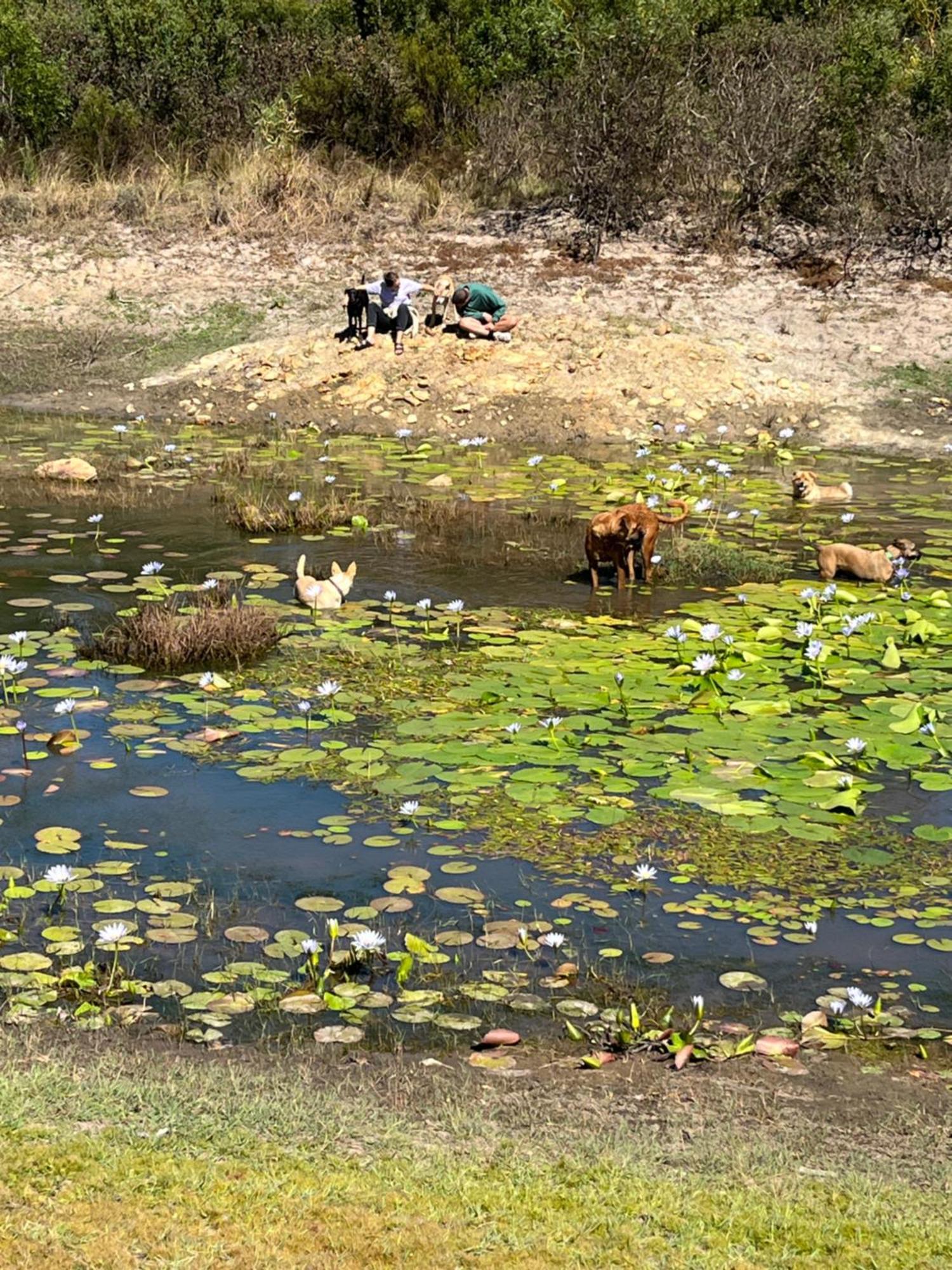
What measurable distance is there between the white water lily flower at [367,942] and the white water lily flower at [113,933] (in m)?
0.73

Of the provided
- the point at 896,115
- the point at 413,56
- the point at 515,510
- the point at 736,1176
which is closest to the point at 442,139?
the point at 413,56

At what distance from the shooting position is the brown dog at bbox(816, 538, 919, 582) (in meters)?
10.6

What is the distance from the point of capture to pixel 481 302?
18562mm

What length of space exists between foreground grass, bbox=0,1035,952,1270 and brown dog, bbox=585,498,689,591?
19.7 ft

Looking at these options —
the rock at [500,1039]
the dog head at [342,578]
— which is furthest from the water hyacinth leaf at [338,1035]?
the dog head at [342,578]

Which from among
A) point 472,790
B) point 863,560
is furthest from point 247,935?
point 863,560

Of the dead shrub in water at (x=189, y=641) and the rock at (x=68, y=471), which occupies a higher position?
the dead shrub in water at (x=189, y=641)

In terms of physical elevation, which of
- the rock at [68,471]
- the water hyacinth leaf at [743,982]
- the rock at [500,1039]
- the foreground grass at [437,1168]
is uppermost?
the foreground grass at [437,1168]

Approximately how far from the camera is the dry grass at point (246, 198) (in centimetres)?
2219

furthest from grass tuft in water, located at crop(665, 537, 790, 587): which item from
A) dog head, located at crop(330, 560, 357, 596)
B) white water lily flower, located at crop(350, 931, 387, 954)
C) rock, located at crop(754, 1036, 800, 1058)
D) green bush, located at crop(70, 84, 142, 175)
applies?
green bush, located at crop(70, 84, 142, 175)

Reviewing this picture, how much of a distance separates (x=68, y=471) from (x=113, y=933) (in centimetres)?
951

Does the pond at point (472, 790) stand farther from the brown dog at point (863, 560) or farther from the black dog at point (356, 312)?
the black dog at point (356, 312)

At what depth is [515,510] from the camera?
13359mm

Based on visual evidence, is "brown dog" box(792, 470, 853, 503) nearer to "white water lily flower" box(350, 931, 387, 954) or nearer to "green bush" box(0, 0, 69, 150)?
"white water lily flower" box(350, 931, 387, 954)
